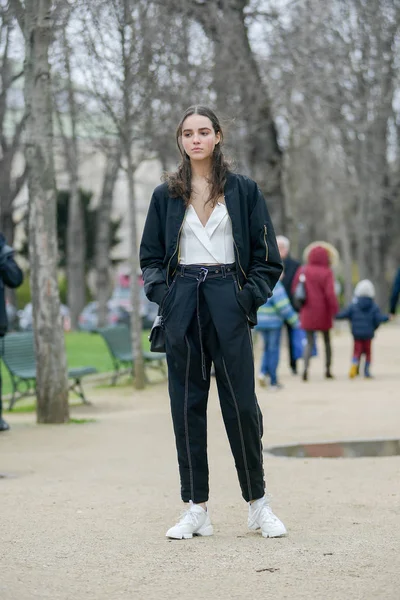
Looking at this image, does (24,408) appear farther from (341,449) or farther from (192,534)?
(192,534)

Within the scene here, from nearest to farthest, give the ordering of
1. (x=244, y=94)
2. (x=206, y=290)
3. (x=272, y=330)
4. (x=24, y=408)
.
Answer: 1. (x=206, y=290)
2. (x=24, y=408)
3. (x=272, y=330)
4. (x=244, y=94)

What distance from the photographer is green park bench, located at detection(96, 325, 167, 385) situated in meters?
19.0

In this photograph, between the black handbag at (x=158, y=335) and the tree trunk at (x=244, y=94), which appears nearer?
the black handbag at (x=158, y=335)

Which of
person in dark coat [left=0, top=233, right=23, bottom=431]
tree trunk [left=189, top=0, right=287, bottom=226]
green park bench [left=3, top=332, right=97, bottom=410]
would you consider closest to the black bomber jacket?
person in dark coat [left=0, top=233, right=23, bottom=431]

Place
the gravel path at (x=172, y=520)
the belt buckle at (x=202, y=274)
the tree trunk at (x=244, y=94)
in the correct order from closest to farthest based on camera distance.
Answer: the gravel path at (x=172, y=520) < the belt buckle at (x=202, y=274) < the tree trunk at (x=244, y=94)

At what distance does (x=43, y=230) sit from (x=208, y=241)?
21.1ft

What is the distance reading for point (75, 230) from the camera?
40469 millimetres

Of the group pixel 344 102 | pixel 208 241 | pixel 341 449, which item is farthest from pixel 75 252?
pixel 208 241

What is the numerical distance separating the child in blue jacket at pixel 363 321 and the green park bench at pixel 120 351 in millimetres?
2804

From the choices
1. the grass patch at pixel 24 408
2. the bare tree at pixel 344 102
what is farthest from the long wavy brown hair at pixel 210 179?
the bare tree at pixel 344 102

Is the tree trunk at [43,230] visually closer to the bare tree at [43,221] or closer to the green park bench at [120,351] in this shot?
the bare tree at [43,221]

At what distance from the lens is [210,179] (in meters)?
6.43

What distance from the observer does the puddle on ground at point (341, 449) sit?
32.6ft

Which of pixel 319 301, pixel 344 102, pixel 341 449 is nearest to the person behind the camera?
pixel 341 449
